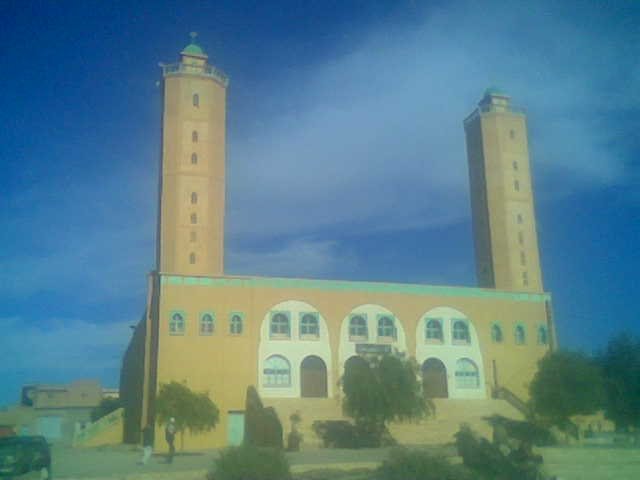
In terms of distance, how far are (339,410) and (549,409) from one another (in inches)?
430

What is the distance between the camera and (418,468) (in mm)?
12797

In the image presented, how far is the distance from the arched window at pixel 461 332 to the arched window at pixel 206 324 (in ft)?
50.1

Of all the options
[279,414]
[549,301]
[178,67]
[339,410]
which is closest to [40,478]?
[279,414]

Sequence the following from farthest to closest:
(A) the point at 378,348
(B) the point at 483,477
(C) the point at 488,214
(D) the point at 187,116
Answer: (C) the point at 488,214
(D) the point at 187,116
(A) the point at 378,348
(B) the point at 483,477

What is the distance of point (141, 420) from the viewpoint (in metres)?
34.8

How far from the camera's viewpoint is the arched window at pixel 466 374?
40.1 m

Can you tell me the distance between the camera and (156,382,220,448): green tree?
3184cm

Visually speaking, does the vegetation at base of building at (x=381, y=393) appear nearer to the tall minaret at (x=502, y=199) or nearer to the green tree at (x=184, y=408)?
the green tree at (x=184, y=408)

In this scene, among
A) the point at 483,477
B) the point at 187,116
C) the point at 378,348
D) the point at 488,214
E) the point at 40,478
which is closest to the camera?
the point at 483,477

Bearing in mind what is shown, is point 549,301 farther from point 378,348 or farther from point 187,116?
point 187,116

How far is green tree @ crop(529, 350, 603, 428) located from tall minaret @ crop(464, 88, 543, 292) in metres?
10.5

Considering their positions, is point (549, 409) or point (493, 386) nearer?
point (549, 409)

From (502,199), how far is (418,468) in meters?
35.8

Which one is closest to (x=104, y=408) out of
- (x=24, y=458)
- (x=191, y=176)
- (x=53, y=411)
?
(x=53, y=411)
